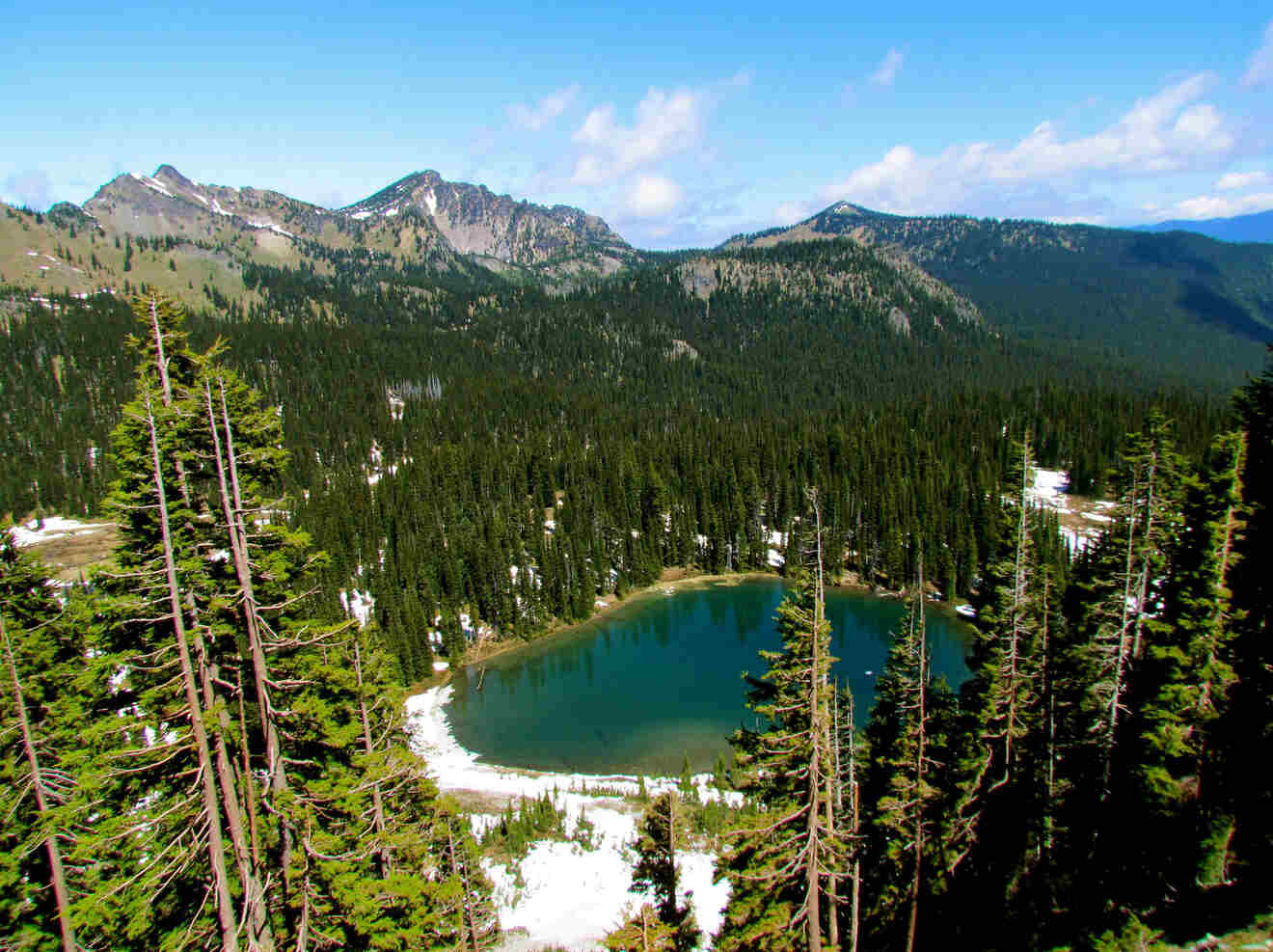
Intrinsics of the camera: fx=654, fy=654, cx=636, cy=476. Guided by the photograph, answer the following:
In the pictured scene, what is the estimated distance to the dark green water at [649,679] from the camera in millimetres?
50406

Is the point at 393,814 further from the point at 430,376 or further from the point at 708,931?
the point at 430,376

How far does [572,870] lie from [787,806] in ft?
70.9

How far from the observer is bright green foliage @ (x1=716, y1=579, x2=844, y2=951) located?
13.1 meters

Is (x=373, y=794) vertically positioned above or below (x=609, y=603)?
above

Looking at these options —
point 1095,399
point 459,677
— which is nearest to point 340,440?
point 459,677

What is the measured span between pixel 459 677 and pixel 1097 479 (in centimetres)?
10391

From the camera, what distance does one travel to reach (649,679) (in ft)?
205

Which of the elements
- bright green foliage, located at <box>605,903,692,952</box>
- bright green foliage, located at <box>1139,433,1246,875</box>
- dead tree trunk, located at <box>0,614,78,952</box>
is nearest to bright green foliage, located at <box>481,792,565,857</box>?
dead tree trunk, located at <box>0,614,78,952</box>

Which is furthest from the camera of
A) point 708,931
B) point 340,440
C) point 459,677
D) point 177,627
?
point 340,440

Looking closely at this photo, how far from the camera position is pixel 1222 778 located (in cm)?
1659

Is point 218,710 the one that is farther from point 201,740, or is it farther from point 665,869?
point 665,869

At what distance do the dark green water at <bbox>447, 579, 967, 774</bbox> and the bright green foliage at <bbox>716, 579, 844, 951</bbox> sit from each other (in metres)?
33.7

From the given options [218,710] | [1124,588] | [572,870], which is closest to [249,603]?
[218,710]

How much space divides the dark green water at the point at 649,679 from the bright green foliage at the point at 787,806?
1326 inches
